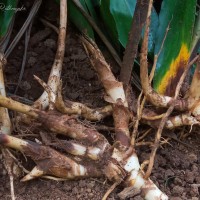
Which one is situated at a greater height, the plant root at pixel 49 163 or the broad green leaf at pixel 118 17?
the broad green leaf at pixel 118 17

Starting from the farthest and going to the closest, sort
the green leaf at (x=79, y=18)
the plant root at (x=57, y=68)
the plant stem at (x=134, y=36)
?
the green leaf at (x=79, y=18) → the plant root at (x=57, y=68) → the plant stem at (x=134, y=36)

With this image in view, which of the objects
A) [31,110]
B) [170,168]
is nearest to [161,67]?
[170,168]

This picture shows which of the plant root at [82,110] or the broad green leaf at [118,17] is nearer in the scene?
the plant root at [82,110]

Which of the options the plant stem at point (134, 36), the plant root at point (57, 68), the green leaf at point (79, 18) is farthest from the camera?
the green leaf at point (79, 18)

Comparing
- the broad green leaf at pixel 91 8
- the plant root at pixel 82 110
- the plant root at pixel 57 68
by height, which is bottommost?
the plant root at pixel 82 110

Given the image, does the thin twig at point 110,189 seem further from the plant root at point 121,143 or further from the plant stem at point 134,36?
the plant stem at point 134,36

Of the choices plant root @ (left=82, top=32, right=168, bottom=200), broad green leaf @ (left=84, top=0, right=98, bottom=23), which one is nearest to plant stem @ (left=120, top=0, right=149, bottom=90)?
plant root @ (left=82, top=32, right=168, bottom=200)

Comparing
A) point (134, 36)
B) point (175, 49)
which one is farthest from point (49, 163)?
point (175, 49)

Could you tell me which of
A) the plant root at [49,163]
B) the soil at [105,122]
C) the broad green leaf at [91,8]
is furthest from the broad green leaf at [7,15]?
the plant root at [49,163]
